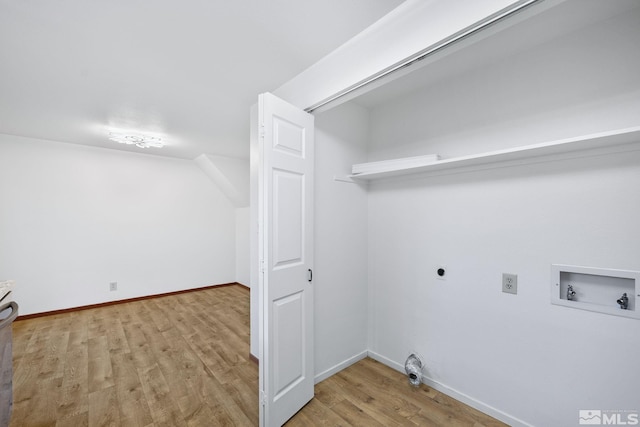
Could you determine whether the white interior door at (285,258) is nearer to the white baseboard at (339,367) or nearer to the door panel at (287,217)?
the door panel at (287,217)

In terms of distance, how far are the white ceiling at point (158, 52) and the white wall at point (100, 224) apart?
108cm

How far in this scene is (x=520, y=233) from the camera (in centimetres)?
173

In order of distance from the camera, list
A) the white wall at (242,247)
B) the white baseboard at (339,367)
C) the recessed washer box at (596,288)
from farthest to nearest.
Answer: the white wall at (242,247) → the white baseboard at (339,367) → the recessed washer box at (596,288)

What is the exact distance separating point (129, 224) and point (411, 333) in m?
4.60

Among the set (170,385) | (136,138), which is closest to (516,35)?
(170,385)

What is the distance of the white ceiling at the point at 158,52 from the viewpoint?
4.50 feet

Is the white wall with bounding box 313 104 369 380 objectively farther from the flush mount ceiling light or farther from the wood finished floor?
the flush mount ceiling light

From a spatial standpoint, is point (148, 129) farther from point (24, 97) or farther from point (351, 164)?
point (351, 164)

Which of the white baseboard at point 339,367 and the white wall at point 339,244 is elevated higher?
the white wall at point 339,244

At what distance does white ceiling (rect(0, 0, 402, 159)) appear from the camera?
1.37 meters

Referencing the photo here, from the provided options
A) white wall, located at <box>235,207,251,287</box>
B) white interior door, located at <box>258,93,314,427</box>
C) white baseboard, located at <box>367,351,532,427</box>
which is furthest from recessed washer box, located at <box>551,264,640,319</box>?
white wall, located at <box>235,207,251,287</box>

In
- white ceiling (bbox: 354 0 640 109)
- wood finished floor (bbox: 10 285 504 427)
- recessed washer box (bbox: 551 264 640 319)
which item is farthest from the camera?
wood finished floor (bbox: 10 285 504 427)

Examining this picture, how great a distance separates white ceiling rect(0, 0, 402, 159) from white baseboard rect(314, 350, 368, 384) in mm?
2505

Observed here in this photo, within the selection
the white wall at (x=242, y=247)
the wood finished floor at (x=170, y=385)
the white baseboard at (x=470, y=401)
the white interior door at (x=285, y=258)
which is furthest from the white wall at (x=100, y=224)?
the white baseboard at (x=470, y=401)
